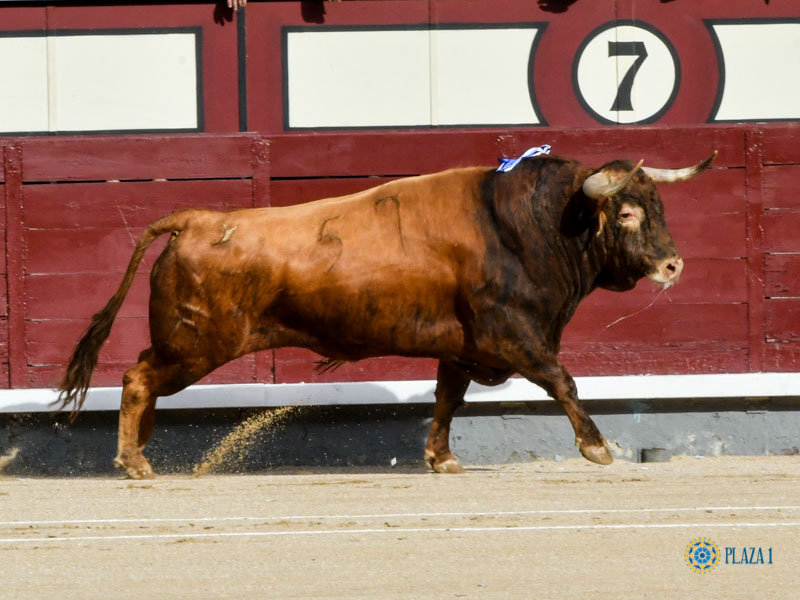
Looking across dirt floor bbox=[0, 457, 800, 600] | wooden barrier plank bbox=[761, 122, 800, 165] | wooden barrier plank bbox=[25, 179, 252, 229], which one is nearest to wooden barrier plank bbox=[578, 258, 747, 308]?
wooden barrier plank bbox=[761, 122, 800, 165]

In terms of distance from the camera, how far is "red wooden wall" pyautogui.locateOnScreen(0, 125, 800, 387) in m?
9.22

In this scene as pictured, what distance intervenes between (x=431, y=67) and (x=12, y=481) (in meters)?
3.18

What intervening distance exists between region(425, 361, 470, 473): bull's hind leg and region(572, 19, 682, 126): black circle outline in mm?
1972

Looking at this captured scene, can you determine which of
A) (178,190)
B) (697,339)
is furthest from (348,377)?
(697,339)

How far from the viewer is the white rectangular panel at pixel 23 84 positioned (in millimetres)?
9422

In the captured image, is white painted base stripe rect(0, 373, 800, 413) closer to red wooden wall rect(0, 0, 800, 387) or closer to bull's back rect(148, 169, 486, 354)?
red wooden wall rect(0, 0, 800, 387)

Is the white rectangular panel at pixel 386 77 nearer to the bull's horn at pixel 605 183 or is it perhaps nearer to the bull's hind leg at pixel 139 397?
the bull's horn at pixel 605 183

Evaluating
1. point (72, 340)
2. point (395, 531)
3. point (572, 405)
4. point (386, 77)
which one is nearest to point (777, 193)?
point (386, 77)

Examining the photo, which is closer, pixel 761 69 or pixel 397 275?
pixel 397 275

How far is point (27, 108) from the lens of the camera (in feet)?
31.0

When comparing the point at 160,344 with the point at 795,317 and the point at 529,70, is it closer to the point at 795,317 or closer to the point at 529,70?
the point at 529,70

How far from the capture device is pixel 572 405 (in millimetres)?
7777

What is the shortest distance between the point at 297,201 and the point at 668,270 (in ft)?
7.21

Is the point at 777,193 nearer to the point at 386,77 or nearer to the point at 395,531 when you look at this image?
the point at 386,77
